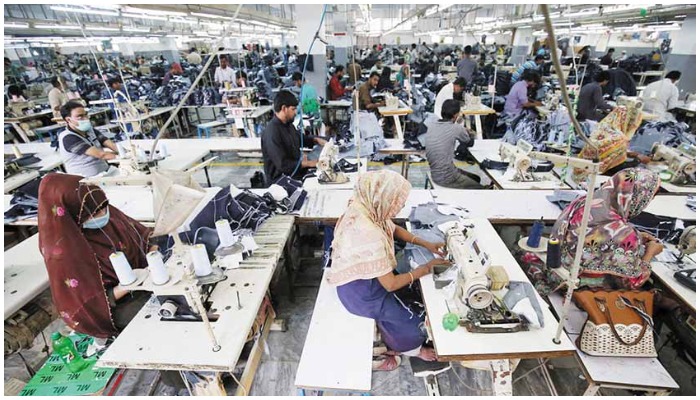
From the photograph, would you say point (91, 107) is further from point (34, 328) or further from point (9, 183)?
point (34, 328)

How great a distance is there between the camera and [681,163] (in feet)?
10.8

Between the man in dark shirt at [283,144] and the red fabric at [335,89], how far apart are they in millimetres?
5053

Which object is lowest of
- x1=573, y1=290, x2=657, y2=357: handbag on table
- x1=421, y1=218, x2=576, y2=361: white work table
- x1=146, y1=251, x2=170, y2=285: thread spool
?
x1=573, y1=290, x2=657, y2=357: handbag on table

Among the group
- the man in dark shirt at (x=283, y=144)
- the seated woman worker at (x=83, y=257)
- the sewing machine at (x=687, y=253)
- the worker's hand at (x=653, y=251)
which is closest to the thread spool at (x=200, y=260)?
the seated woman worker at (x=83, y=257)

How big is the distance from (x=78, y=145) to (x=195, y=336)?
322 centimetres

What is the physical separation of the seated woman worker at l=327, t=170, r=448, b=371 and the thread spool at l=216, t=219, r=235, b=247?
700 millimetres

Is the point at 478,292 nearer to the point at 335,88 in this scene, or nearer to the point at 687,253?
the point at 687,253

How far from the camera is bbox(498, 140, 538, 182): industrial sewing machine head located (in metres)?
3.38

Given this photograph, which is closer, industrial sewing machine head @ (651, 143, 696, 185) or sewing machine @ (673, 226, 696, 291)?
sewing machine @ (673, 226, 696, 291)

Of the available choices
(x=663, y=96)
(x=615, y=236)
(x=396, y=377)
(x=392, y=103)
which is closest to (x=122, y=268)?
(x=396, y=377)

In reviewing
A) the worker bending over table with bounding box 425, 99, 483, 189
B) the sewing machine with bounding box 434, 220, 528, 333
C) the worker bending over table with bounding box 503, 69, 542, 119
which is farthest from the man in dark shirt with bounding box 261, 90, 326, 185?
the worker bending over table with bounding box 503, 69, 542, 119

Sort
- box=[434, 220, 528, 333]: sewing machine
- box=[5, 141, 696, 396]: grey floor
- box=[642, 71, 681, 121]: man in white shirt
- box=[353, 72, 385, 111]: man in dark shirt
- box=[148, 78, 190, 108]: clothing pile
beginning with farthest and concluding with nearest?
1. box=[148, 78, 190, 108]: clothing pile
2. box=[353, 72, 385, 111]: man in dark shirt
3. box=[642, 71, 681, 121]: man in white shirt
4. box=[5, 141, 696, 396]: grey floor
5. box=[434, 220, 528, 333]: sewing machine

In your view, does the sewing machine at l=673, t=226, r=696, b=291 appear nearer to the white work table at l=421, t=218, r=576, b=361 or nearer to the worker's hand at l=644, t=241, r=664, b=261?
the worker's hand at l=644, t=241, r=664, b=261

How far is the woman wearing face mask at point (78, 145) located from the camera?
11.9 feet
